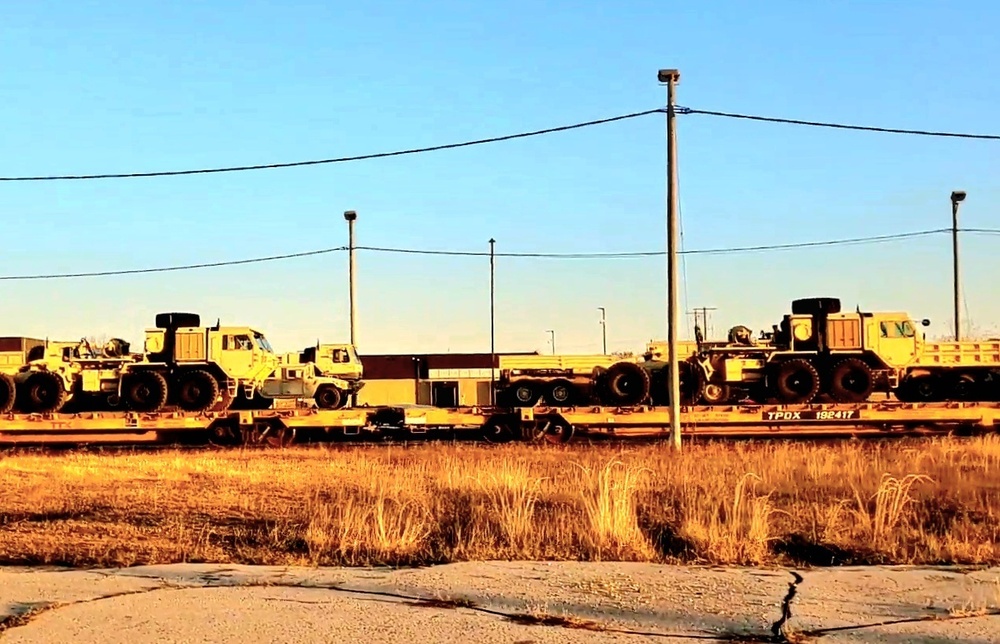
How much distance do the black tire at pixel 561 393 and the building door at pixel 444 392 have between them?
30.0m

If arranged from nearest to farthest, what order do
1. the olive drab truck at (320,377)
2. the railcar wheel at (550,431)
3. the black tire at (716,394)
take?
the railcar wheel at (550,431) < the black tire at (716,394) < the olive drab truck at (320,377)

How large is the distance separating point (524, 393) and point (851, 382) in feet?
24.8

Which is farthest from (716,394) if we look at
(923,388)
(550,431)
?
(923,388)

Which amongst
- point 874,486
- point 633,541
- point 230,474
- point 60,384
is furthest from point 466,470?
point 60,384

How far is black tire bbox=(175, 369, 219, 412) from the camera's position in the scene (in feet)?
83.8

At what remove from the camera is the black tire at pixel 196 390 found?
83.8 feet

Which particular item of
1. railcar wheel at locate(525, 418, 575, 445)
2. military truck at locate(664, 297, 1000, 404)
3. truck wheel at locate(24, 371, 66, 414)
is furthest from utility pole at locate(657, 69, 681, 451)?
truck wheel at locate(24, 371, 66, 414)

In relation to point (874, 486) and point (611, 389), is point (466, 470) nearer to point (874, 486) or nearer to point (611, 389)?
point (874, 486)

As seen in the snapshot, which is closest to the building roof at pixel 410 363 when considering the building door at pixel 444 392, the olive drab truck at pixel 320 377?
the building door at pixel 444 392

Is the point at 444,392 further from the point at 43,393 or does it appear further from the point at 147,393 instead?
the point at 43,393

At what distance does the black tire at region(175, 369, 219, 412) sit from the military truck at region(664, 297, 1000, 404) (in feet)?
36.9

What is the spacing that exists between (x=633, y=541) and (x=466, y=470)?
678 cm

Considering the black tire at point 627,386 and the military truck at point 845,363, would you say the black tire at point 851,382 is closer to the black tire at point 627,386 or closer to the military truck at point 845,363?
the military truck at point 845,363

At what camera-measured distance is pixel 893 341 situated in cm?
2536
